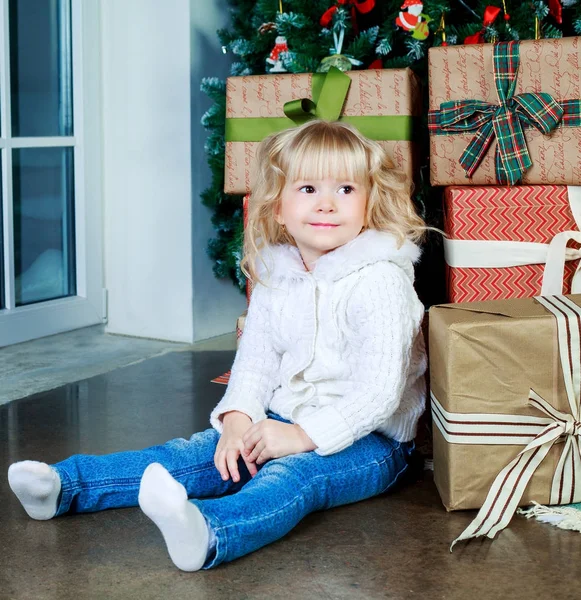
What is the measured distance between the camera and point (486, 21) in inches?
83.0

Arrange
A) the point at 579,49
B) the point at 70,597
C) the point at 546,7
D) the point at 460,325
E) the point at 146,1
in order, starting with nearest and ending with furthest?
1. the point at 70,597
2. the point at 460,325
3. the point at 579,49
4. the point at 546,7
5. the point at 146,1

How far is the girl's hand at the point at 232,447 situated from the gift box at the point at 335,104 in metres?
0.65

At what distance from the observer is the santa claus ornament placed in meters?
2.14

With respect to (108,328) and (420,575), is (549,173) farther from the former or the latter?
(108,328)

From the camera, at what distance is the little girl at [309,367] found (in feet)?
4.87

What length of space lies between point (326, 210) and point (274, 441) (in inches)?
16.6

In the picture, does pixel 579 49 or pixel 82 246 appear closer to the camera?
pixel 579 49

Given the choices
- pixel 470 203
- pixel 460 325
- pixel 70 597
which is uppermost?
pixel 470 203

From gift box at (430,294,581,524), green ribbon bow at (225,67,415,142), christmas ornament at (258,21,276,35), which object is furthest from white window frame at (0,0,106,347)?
gift box at (430,294,581,524)

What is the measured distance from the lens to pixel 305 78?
2031mm

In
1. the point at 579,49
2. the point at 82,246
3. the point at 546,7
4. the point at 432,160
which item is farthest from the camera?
the point at 82,246

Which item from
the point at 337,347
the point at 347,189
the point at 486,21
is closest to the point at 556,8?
the point at 486,21

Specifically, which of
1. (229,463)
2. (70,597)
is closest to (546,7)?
(229,463)

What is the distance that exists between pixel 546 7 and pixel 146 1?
117cm
